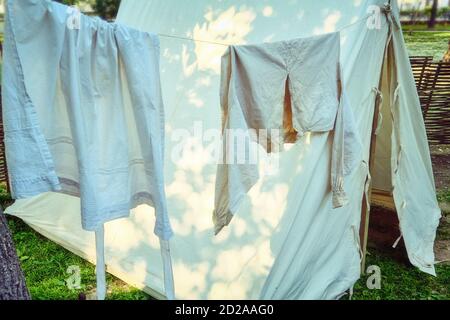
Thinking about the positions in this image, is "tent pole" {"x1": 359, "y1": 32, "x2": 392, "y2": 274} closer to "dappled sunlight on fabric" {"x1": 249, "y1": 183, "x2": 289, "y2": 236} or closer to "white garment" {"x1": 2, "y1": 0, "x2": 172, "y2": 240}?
"dappled sunlight on fabric" {"x1": 249, "y1": 183, "x2": 289, "y2": 236}

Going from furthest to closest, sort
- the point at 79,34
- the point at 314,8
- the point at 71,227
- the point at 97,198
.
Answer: the point at 71,227, the point at 314,8, the point at 97,198, the point at 79,34

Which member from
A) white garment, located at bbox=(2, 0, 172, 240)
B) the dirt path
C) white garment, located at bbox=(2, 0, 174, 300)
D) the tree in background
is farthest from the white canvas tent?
the tree in background

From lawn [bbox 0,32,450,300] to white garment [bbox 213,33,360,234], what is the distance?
4.01 feet

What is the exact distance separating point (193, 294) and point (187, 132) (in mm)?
1098

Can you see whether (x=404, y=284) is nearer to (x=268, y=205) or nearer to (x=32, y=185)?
(x=268, y=205)

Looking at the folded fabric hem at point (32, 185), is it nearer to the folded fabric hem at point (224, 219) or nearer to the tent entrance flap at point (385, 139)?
the folded fabric hem at point (224, 219)

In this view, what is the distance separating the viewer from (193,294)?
2531 mm

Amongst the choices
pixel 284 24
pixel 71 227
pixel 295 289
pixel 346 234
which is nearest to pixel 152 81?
pixel 284 24

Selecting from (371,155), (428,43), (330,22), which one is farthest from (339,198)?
(428,43)

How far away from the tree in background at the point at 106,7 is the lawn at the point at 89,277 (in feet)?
35.8

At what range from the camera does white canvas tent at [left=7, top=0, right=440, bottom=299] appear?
2432 mm

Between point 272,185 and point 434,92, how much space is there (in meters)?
5.97

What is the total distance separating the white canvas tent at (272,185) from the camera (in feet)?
7.98
